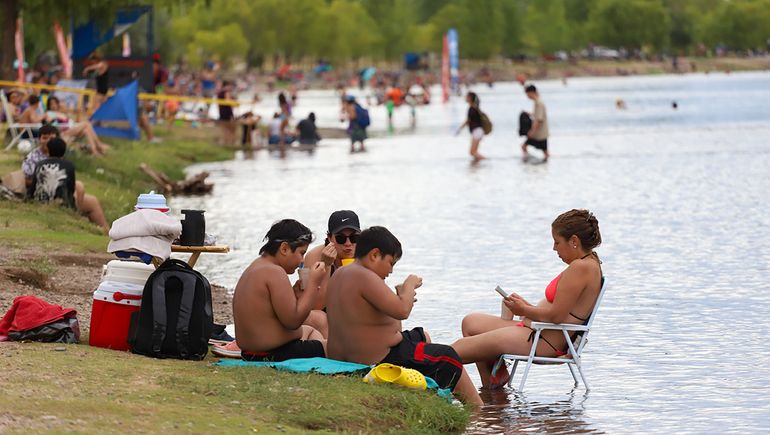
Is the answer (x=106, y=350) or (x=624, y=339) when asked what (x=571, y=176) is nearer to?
(x=624, y=339)

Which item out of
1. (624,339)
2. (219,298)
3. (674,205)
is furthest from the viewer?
(674,205)

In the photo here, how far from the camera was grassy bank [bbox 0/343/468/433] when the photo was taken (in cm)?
746

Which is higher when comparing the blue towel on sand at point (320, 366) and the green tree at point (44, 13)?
the green tree at point (44, 13)

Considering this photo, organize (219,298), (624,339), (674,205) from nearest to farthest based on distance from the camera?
(624,339) < (219,298) < (674,205)

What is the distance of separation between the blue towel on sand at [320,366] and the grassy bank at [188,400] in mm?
114

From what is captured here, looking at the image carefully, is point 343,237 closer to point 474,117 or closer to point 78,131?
point 78,131

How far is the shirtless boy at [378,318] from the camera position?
29.1ft

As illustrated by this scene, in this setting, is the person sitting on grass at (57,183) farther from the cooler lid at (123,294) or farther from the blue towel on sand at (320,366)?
the blue towel on sand at (320,366)

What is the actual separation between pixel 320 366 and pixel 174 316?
108 centimetres

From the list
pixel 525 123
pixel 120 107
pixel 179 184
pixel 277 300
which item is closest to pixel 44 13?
pixel 120 107

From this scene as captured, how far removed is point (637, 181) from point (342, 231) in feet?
63.7

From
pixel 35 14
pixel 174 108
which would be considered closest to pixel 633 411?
pixel 35 14

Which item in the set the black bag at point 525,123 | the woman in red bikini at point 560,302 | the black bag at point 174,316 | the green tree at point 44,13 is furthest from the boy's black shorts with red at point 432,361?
the green tree at point 44,13

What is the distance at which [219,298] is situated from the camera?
1388 centimetres
